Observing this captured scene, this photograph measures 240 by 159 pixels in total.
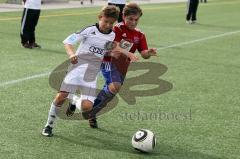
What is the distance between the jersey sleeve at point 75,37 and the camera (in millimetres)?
5262

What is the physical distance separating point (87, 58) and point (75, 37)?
335 mm

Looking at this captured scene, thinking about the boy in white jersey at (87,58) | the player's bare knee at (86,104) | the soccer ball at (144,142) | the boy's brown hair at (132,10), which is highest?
the boy's brown hair at (132,10)

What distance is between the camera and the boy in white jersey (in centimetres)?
531

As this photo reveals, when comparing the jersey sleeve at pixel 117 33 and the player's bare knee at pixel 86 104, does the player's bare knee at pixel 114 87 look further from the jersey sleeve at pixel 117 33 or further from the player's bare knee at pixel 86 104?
the jersey sleeve at pixel 117 33

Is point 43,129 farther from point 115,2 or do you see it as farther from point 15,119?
point 115,2

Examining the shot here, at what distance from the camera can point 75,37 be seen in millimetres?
5316

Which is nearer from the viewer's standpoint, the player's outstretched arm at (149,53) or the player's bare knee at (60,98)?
the player's bare knee at (60,98)

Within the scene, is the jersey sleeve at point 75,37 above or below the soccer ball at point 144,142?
above

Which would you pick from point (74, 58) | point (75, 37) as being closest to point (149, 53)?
point (75, 37)

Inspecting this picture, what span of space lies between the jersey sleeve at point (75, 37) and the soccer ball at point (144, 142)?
1.19 metres

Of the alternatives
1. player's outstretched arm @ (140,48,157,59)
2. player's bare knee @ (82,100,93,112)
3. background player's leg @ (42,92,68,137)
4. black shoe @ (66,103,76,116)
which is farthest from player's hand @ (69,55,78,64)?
black shoe @ (66,103,76,116)

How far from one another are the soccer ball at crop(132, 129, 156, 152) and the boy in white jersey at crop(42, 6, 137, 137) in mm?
775

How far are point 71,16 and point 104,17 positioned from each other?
1481 cm

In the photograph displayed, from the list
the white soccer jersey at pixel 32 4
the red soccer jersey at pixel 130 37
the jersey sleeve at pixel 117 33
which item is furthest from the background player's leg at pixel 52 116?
the white soccer jersey at pixel 32 4
